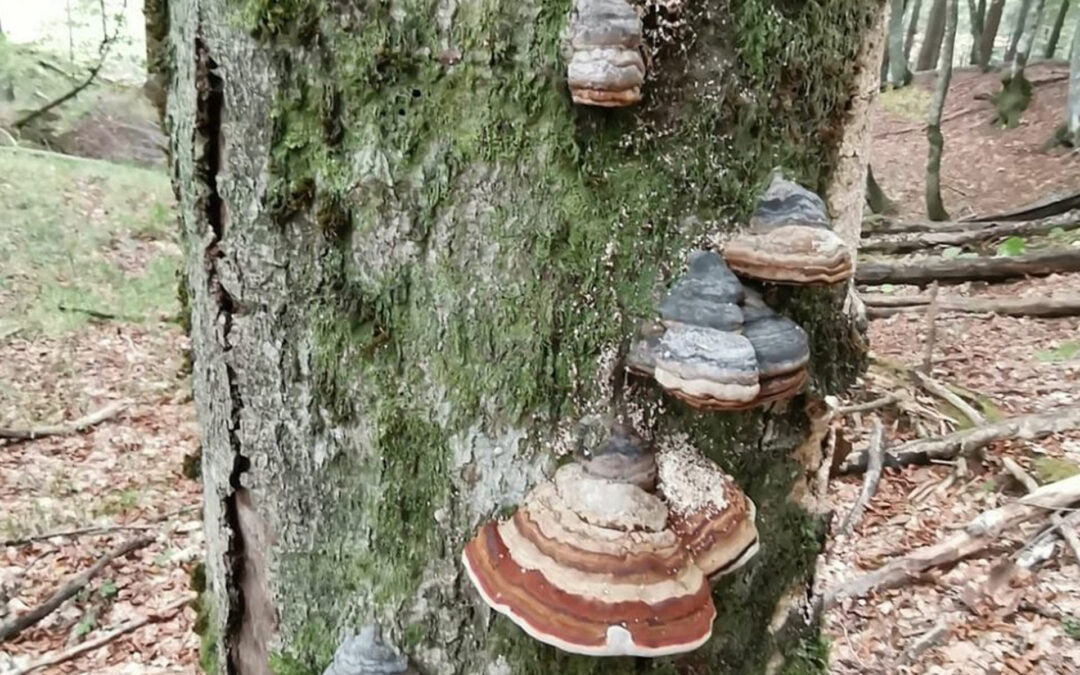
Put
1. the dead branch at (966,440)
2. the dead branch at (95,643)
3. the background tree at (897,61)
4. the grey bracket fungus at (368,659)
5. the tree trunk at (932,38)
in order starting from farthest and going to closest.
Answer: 1. the tree trunk at (932,38)
2. the background tree at (897,61)
3. the dead branch at (966,440)
4. the dead branch at (95,643)
5. the grey bracket fungus at (368,659)

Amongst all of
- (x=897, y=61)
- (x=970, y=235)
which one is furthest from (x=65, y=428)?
(x=897, y=61)

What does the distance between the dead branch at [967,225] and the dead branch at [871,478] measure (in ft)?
25.1

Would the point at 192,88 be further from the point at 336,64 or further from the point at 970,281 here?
the point at 970,281

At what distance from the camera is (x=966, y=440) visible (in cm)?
599

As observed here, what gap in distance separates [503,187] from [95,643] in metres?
4.17

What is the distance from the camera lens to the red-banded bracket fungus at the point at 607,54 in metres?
1.08

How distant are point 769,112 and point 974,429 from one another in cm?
569

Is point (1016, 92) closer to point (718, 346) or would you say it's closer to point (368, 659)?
point (718, 346)

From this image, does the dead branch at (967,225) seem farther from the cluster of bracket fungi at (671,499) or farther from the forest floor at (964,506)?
the cluster of bracket fungi at (671,499)

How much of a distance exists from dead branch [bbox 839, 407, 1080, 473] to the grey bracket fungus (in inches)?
200

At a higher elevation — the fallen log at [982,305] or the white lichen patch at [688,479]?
the white lichen patch at [688,479]

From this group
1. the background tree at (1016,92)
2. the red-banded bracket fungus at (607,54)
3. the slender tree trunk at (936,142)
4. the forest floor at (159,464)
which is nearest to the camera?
the red-banded bracket fungus at (607,54)

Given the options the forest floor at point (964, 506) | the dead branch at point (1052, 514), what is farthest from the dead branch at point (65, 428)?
the dead branch at point (1052, 514)

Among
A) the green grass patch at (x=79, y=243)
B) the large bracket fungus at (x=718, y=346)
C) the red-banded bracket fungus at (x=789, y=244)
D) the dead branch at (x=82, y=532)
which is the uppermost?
the red-banded bracket fungus at (x=789, y=244)
